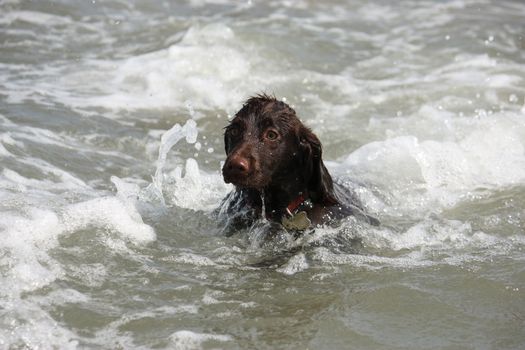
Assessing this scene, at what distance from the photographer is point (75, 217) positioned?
595cm

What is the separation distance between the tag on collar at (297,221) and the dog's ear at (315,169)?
0.23m

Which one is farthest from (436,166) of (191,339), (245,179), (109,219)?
(191,339)

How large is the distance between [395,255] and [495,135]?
3821 mm

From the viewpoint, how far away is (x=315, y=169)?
6.18 metres

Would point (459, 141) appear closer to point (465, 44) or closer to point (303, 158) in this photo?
point (303, 158)

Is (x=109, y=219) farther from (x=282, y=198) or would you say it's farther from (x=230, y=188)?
(x=230, y=188)

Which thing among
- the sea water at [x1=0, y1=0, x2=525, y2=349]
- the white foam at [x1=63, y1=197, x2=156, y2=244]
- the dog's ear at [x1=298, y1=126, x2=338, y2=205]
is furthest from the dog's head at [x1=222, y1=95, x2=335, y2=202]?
the white foam at [x1=63, y1=197, x2=156, y2=244]

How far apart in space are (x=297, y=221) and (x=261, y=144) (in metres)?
0.69

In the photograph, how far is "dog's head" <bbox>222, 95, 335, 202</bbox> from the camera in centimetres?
561

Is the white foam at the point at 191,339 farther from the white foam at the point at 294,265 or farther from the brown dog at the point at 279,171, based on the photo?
the brown dog at the point at 279,171

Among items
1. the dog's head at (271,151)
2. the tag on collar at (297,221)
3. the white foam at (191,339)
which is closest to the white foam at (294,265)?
the tag on collar at (297,221)

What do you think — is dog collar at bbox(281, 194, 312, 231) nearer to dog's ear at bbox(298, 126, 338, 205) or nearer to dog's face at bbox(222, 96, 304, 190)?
dog's ear at bbox(298, 126, 338, 205)

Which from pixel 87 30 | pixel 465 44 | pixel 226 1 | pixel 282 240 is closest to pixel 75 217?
pixel 282 240

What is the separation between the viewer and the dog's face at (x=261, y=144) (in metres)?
5.57
